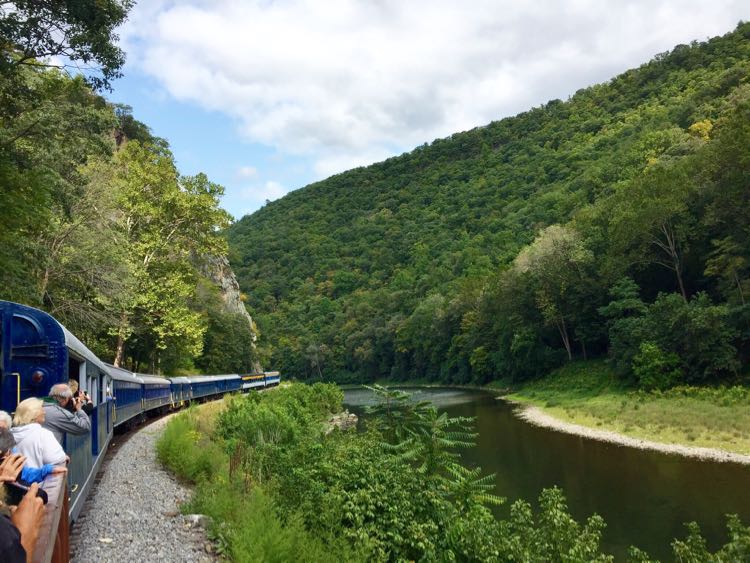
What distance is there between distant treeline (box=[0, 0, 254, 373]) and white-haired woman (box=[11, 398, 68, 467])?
11.9 meters

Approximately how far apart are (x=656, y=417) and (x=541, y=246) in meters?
26.3

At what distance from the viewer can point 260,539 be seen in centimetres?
782

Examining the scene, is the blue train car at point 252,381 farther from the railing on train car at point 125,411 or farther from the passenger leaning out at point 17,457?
the passenger leaning out at point 17,457

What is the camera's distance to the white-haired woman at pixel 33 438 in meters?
4.89

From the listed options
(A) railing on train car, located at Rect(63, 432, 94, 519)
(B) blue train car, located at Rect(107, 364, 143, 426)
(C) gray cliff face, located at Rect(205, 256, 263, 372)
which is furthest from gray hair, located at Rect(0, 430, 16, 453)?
(C) gray cliff face, located at Rect(205, 256, 263, 372)

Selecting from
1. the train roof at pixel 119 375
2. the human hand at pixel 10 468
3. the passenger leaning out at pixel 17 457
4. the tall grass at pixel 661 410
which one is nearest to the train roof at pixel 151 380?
the train roof at pixel 119 375

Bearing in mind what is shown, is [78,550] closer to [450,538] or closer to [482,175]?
[450,538]

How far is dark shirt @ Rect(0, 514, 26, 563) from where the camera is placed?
2549mm

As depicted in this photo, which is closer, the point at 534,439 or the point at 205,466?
the point at 205,466

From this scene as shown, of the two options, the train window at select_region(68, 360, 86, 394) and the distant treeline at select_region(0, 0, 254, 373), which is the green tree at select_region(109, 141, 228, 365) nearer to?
the distant treeline at select_region(0, 0, 254, 373)

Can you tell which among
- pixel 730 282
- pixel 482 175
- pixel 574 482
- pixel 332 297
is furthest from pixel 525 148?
pixel 574 482

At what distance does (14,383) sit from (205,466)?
6.58 metres

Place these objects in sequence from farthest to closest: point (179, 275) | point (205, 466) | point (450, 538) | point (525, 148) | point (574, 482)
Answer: point (525, 148) < point (179, 275) < point (574, 482) < point (205, 466) < point (450, 538)

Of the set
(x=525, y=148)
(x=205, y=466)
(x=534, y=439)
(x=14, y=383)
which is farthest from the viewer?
(x=525, y=148)
